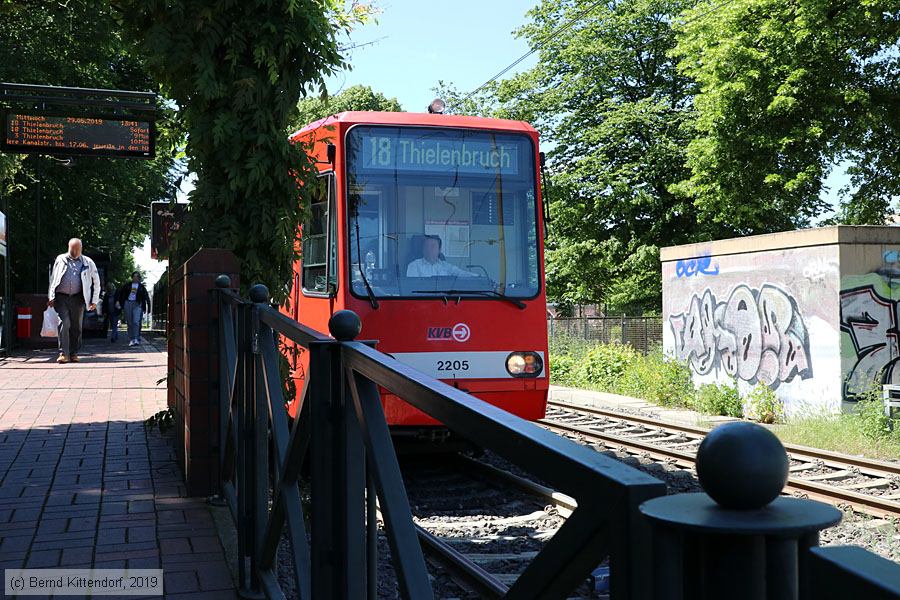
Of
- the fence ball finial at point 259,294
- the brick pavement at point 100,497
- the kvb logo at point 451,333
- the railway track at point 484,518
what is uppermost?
the fence ball finial at point 259,294

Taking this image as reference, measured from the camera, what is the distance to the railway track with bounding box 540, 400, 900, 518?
7.62 m

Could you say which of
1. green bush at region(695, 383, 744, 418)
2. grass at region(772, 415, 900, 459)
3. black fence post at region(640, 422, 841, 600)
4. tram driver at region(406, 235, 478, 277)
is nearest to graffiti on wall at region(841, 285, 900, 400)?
grass at region(772, 415, 900, 459)

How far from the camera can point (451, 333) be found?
8.16 meters

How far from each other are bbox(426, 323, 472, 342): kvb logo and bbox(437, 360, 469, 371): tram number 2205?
0.61ft

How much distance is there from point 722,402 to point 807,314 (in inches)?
67.4

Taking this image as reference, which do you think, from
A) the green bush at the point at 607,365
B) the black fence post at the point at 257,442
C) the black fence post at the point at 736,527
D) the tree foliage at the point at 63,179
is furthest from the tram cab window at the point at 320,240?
the tree foliage at the point at 63,179

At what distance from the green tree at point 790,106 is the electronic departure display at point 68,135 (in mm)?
18363

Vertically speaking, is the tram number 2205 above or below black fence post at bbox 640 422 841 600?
below

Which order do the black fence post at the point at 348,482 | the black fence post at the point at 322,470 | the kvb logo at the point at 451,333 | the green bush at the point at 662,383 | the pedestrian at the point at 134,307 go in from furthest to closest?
the pedestrian at the point at 134,307, the green bush at the point at 662,383, the kvb logo at the point at 451,333, the black fence post at the point at 322,470, the black fence post at the point at 348,482

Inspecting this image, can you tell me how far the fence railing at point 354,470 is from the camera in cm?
112

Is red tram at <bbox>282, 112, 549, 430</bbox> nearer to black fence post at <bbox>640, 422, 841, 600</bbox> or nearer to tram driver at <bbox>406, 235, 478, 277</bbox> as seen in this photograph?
tram driver at <bbox>406, 235, 478, 277</bbox>

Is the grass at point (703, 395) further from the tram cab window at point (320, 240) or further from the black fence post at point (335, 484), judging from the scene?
the black fence post at point (335, 484)

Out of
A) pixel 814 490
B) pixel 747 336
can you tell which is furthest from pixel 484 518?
pixel 747 336

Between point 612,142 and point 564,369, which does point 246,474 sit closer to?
point 564,369
